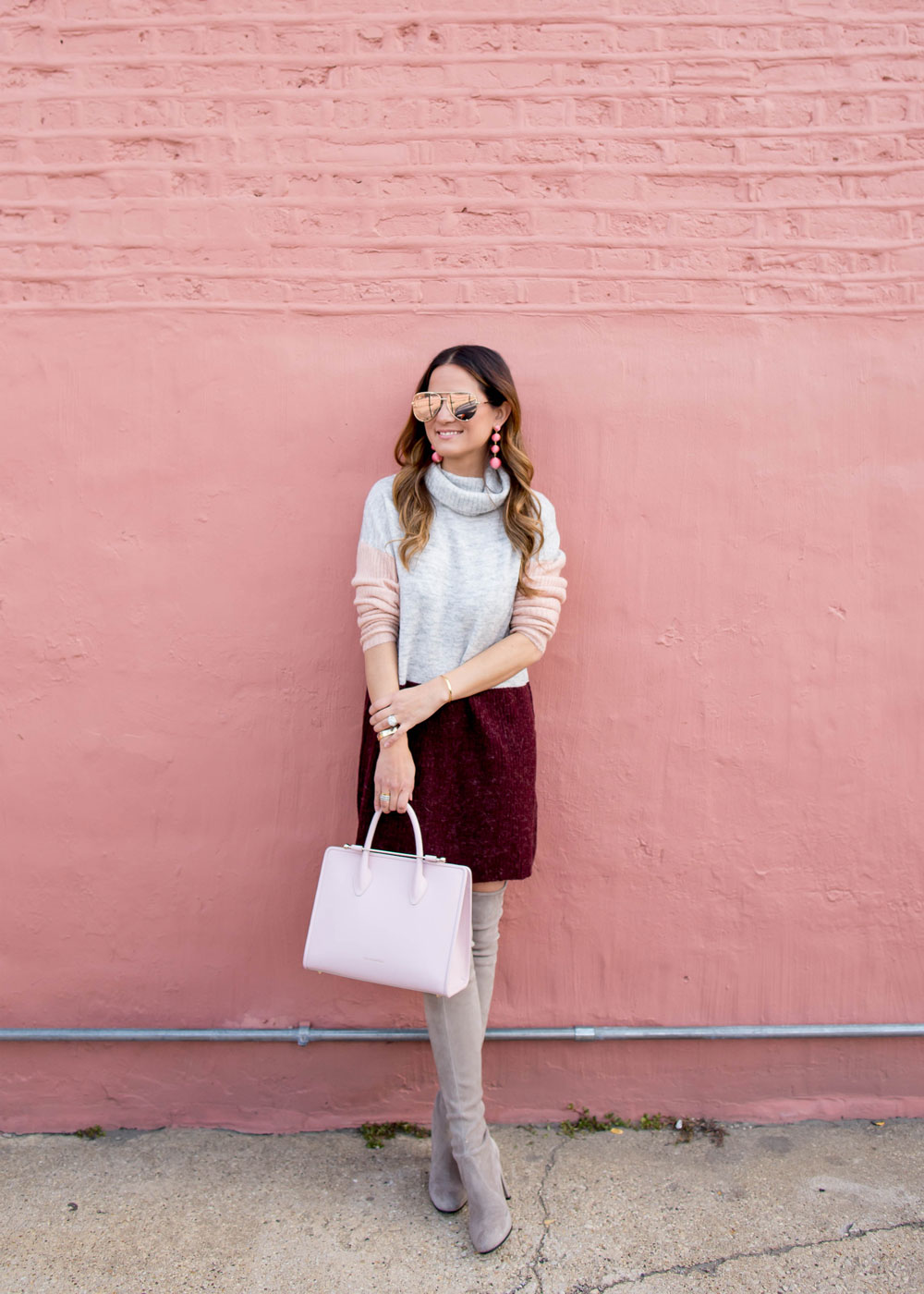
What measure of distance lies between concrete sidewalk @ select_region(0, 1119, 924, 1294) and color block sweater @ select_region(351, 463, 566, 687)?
4.37 ft

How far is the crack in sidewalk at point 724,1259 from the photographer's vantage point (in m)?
2.14

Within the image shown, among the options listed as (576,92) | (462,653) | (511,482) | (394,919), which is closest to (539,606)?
(462,653)

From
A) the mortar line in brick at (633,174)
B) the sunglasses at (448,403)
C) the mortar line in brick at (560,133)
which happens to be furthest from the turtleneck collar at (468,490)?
the mortar line in brick at (560,133)

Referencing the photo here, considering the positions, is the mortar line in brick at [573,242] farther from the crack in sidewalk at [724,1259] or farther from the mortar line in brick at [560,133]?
the crack in sidewalk at [724,1259]

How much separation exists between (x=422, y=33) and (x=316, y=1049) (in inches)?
110

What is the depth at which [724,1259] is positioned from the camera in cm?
221

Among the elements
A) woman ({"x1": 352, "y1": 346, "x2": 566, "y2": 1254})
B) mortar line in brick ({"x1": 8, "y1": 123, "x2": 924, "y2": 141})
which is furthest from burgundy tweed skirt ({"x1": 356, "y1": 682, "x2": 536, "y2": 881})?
mortar line in brick ({"x1": 8, "y1": 123, "x2": 924, "y2": 141})

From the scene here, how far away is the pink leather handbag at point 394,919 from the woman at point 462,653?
0.12 metres

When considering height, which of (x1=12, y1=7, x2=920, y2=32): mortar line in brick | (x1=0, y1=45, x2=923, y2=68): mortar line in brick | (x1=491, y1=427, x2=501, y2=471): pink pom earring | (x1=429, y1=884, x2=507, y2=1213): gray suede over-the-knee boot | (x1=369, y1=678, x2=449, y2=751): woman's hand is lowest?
(x1=429, y1=884, x2=507, y2=1213): gray suede over-the-knee boot

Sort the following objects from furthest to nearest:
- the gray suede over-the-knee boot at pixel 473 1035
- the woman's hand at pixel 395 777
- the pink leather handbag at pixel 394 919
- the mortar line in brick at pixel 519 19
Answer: the mortar line in brick at pixel 519 19 < the gray suede over-the-knee boot at pixel 473 1035 < the woman's hand at pixel 395 777 < the pink leather handbag at pixel 394 919

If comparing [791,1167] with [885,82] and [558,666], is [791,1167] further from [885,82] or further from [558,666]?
[885,82]

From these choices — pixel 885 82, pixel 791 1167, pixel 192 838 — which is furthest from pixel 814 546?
pixel 192 838

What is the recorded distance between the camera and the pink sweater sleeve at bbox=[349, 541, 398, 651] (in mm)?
2266

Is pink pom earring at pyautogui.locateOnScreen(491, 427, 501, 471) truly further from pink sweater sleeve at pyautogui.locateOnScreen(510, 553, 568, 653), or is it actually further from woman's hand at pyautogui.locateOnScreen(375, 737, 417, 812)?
woman's hand at pyautogui.locateOnScreen(375, 737, 417, 812)
